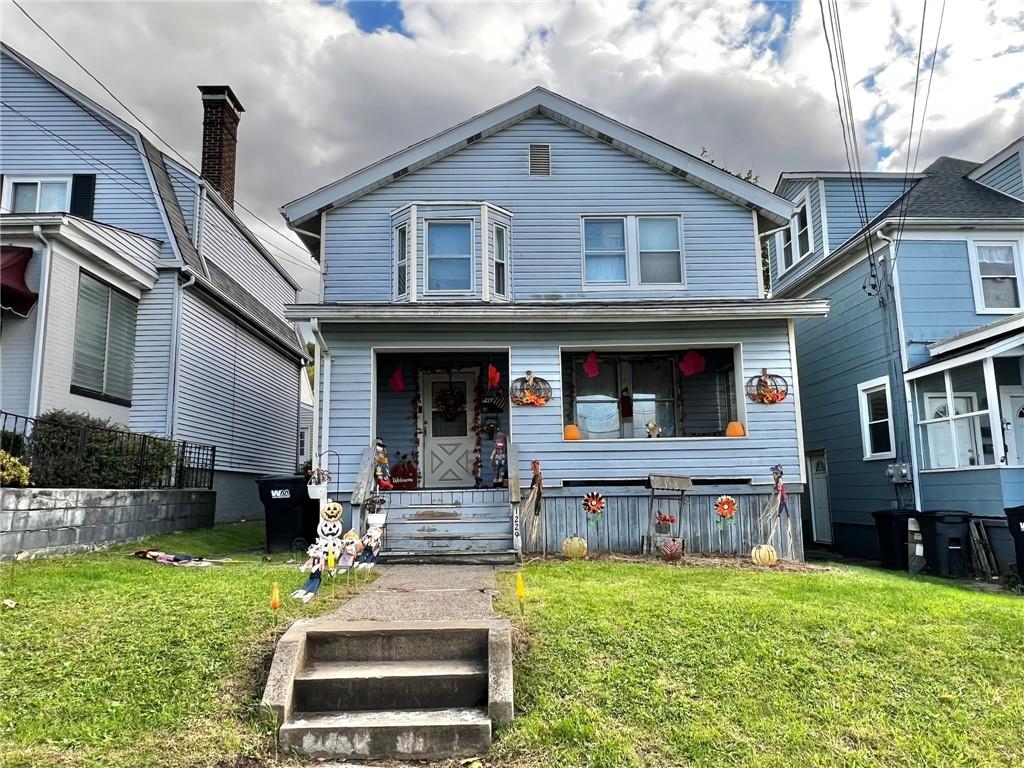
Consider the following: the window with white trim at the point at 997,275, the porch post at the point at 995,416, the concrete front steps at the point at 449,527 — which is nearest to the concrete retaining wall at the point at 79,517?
the concrete front steps at the point at 449,527

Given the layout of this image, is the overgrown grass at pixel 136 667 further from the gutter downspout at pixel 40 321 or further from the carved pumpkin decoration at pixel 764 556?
the carved pumpkin decoration at pixel 764 556

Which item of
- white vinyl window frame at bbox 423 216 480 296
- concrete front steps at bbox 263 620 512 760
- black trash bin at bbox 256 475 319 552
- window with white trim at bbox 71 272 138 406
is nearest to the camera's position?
→ concrete front steps at bbox 263 620 512 760

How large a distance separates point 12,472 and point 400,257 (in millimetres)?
6682

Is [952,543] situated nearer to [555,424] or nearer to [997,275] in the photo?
[997,275]

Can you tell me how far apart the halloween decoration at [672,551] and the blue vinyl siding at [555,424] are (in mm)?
1355

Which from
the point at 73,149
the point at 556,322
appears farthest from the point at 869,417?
the point at 73,149

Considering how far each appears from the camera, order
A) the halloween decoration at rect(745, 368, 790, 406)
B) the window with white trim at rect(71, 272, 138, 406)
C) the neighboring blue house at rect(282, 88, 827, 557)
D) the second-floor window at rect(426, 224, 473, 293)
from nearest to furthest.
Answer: the neighboring blue house at rect(282, 88, 827, 557)
the halloween decoration at rect(745, 368, 790, 406)
the window with white trim at rect(71, 272, 138, 406)
the second-floor window at rect(426, 224, 473, 293)

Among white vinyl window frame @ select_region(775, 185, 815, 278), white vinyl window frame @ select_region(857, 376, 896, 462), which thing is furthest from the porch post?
white vinyl window frame @ select_region(775, 185, 815, 278)

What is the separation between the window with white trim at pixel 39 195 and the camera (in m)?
14.1

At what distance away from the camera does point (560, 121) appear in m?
12.9

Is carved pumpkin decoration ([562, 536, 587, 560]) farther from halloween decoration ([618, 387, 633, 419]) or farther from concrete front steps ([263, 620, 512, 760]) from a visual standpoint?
concrete front steps ([263, 620, 512, 760])

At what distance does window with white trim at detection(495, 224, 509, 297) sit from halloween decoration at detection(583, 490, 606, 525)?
13.2ft

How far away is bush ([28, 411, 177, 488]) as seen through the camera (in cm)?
860

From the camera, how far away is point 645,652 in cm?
520
